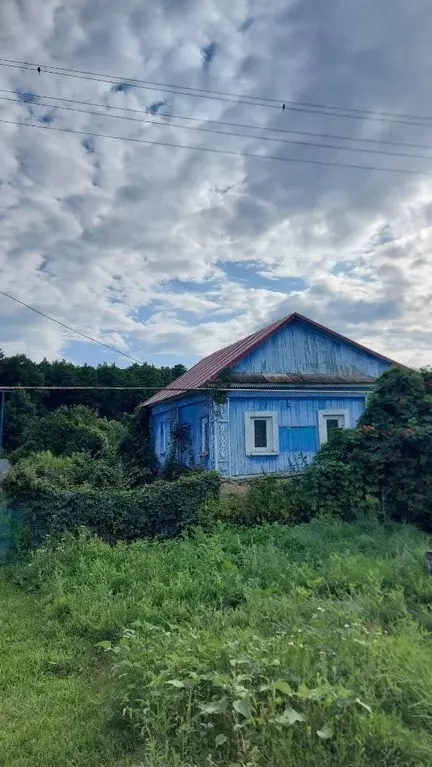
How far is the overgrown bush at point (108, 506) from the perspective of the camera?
9281mm

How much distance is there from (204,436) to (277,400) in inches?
94.2

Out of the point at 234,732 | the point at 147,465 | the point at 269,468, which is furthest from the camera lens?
the point at 147,465

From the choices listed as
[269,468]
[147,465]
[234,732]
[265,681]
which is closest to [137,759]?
[234,732]

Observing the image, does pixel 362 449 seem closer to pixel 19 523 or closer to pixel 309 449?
pixel 309 449

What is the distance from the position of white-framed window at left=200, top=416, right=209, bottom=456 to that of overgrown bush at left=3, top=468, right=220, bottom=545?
361 centimetres

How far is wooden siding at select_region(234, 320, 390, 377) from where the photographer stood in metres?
14.8

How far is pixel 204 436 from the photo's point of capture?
1473cm

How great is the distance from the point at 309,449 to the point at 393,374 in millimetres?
4911

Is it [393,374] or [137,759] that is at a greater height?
[393,374]

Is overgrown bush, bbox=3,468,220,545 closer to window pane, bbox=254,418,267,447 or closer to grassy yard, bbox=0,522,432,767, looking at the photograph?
grassy yard, bbox=0,522,432,767

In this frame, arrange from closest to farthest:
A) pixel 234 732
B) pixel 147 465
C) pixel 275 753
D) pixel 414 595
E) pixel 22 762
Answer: pixel 275 753 < pixel 234 732 < pixel 22 762 < pixel 414 595 < pixel 147 465

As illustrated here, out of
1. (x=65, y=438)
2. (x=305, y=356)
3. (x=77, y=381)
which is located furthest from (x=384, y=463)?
(x=77, y=381)

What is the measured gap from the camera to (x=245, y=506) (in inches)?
420

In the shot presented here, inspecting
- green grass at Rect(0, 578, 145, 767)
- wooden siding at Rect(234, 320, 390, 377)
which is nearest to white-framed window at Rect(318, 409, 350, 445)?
wooden siding at Rect(234, 320, 390, 377)
